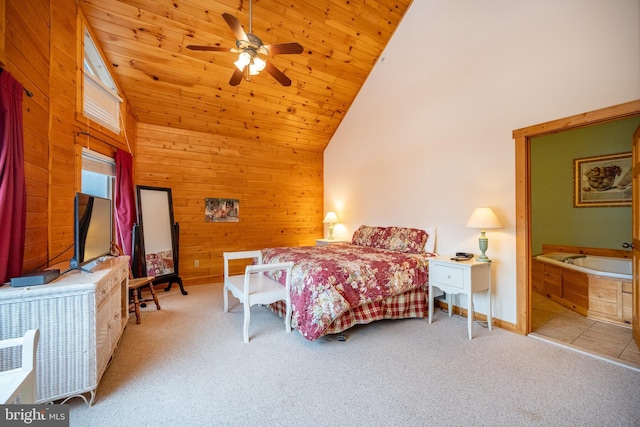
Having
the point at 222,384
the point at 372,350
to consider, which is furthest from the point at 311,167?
the point at 222,384

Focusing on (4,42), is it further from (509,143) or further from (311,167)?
(311,167)

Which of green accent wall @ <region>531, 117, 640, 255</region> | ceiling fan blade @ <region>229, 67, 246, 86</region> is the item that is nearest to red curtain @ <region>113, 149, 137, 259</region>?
ceiling fan blade @ <region>229, 67, 246, 86</region>

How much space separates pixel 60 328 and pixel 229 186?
3727mm

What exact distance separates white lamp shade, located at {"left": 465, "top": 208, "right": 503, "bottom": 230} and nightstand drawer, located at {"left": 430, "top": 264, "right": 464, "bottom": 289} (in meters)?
0.50

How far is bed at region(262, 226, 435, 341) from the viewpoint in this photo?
104 inches

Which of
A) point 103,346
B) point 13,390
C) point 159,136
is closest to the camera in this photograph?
point 13,390

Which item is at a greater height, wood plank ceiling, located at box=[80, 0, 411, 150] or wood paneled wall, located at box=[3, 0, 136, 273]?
wood plank ceiling, located at box=[80, 0, 411, 150]

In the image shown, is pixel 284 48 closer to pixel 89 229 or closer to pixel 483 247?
pixel 89 229

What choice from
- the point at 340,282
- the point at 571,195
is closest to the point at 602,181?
the point at 571,195

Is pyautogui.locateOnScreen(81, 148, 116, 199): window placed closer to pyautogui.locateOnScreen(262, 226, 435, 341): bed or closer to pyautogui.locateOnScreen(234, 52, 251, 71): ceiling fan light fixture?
pyautogui.locateOnScreen(234, 52, 251, 71): ceiling fan light fixture

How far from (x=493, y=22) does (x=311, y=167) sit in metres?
3.87

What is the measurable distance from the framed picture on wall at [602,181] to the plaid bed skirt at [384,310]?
323 centimetres

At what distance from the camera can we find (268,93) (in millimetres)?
4645

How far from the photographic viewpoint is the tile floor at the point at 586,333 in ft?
8.05
